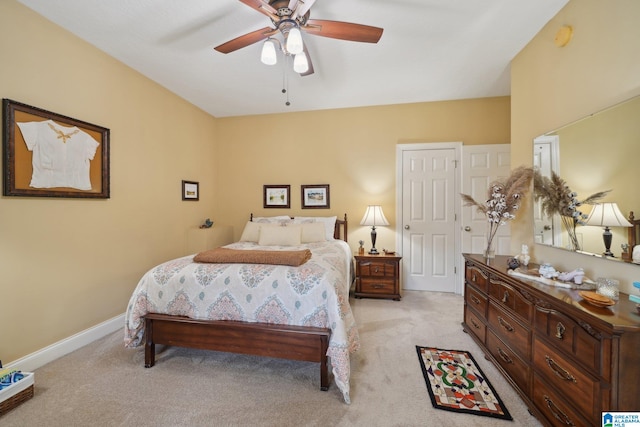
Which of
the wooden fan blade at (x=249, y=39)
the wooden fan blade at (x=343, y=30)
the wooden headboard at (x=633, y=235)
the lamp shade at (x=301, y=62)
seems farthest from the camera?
the lamp shade at (x=301, y=62)

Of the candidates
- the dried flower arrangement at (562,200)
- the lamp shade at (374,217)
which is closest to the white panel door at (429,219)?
the lamp shade at (374,217)

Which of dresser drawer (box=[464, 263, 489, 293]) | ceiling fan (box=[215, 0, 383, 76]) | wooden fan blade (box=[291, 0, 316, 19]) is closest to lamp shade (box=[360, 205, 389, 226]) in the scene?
dresser drawer (box=[464, 263, 489, 293])

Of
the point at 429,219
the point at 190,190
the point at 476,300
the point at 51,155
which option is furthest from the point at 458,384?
the point at 190,190

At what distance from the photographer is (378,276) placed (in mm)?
3477

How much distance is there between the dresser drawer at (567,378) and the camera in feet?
3.68

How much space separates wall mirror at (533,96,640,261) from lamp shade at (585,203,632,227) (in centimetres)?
2

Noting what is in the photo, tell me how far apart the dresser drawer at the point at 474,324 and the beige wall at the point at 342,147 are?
5.04ft

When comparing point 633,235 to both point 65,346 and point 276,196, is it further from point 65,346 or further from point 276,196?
point 65,346

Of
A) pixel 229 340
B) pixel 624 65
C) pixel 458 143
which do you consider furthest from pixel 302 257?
pixel 458 143

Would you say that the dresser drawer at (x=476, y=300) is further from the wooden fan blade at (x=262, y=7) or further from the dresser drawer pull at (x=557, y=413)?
the wooden fan blade at (x=262, y=7)

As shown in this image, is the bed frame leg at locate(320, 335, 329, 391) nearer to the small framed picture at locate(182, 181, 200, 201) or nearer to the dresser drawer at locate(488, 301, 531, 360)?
the dresser drawer at locate(488, 301, 531, 360)

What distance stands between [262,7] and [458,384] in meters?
2.91

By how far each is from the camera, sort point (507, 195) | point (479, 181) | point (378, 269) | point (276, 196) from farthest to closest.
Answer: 1. point (276, 196)
2. point (479, 181)
3. point (378, 269)
4. point (507, 195)

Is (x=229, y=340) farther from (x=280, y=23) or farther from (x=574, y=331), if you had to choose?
(x=280, y=23)
